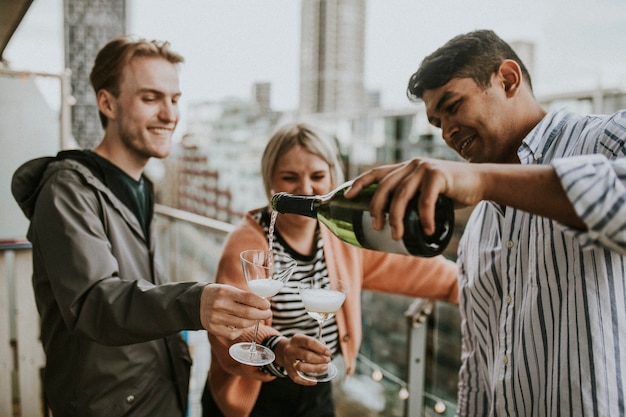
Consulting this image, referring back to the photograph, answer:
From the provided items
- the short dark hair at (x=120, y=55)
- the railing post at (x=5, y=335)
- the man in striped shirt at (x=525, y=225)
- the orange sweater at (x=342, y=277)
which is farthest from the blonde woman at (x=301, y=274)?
the railing post at (x=5, y=335)

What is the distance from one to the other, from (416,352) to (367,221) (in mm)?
1441

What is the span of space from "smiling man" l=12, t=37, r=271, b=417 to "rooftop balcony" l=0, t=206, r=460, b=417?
0.76 metres

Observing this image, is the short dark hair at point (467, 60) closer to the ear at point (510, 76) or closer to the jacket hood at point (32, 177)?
the ear at point (510, 76)

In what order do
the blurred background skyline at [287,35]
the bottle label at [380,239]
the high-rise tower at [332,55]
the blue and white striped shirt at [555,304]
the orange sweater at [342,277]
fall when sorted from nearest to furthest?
1. the bottle label at [380,239]
2. the blue and white striped shirt at [555,304]
3. the orange sweater at [342,277]
4. the blurred background skyline at [287,35]
5. the high-rise tower at [332,55]

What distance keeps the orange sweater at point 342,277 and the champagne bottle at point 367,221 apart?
594mm

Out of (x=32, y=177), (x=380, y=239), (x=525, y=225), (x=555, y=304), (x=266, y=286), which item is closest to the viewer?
(x=380, y=239)

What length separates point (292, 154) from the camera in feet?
5.86

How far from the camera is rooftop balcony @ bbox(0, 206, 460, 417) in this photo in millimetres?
2139

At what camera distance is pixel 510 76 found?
48.3 inches

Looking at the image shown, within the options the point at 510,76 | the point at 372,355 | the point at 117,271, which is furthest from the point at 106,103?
the point at 372,355

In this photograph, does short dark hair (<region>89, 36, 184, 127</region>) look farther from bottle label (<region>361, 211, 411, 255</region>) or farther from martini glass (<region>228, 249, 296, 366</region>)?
bottle label (<region>361, 211, 411, 255</region>)

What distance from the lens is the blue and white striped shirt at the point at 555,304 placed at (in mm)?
985

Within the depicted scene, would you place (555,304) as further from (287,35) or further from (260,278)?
(287,35)

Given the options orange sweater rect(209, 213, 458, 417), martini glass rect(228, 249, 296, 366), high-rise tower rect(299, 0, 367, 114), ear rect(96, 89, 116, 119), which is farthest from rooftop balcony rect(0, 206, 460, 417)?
high-rise tower rect(299, 0, 367, 114)
